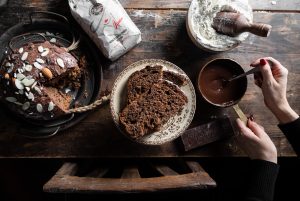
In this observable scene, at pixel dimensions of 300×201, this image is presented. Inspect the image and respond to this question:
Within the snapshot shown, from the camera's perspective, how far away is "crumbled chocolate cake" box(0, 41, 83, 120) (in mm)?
1350

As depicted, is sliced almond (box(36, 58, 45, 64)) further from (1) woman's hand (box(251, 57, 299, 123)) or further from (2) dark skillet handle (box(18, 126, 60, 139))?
(1) woman's hand (box(251, 57, 299, 123))

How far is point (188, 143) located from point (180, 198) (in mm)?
758

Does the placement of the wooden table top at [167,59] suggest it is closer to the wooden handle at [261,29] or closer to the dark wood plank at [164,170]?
the dark wood plank at [164,170]

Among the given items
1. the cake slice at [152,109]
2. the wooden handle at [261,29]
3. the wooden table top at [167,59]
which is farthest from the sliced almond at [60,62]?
the wooden handle at [261,29]

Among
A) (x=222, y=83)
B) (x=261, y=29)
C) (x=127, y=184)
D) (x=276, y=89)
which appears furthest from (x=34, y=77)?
(x=276, y=89)

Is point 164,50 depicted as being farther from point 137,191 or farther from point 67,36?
point 137,191

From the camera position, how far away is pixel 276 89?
4.98 feet

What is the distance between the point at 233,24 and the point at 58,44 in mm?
790

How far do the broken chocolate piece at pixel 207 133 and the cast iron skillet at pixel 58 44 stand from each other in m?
0.47

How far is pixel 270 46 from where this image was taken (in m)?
1.65

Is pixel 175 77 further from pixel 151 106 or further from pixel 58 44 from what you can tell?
pixel 58 44

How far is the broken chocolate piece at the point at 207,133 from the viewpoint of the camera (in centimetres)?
154

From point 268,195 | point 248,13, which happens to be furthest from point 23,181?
point 248,13

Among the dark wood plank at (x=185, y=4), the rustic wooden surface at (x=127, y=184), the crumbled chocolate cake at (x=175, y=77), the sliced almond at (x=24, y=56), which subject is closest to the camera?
the rustic wooden surface at (x=127, y=184)
